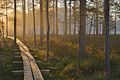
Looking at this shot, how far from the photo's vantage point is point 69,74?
13.1 m

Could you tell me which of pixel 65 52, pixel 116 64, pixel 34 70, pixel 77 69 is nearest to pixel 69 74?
pixel 77 69

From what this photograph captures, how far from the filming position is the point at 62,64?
647 inches

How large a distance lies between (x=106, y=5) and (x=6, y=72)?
5.45 m

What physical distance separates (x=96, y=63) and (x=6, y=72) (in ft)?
13.7

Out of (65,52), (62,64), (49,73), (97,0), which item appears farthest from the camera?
(97,0)

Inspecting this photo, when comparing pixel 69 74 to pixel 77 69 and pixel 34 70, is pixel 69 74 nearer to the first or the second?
pixel 77 69

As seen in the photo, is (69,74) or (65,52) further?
(65,52)

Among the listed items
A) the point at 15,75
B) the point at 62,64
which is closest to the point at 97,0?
the point at 62,64

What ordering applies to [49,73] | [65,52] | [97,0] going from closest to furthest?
[49,73] → [65,52] → [97,0]

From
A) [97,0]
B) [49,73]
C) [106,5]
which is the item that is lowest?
[49,73]

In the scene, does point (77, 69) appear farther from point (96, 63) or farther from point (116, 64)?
point (116, 64)

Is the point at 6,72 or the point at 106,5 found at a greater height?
the point at 106,5

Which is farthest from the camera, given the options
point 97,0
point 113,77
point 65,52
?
point 97,0

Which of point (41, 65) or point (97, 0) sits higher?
point (97, 0)
